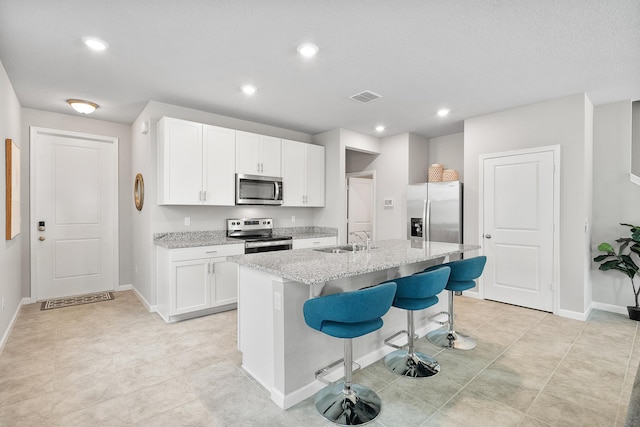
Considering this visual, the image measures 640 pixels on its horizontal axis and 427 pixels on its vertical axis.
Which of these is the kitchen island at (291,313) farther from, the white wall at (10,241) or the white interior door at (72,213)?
the white interior door at (72,213)

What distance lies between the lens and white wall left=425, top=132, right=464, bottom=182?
18.2ft

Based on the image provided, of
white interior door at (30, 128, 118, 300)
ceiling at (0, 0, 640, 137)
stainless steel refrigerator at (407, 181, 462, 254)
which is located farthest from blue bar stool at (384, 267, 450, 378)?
white interior door at (30, 128, 118, 300)

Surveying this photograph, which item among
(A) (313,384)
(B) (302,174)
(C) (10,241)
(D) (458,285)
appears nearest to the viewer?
(A) (313,384)

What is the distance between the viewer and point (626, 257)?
12.1ft

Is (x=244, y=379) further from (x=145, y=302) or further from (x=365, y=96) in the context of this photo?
(x=365, y=96)

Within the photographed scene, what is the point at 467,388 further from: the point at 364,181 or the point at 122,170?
the point at 122,170

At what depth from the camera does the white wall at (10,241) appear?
2953 millimetres

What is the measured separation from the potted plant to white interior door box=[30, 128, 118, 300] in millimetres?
6614

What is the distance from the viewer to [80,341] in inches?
121

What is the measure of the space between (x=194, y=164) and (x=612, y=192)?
5208 mm

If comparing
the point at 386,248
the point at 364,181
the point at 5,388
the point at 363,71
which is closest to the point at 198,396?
the point at 5,388

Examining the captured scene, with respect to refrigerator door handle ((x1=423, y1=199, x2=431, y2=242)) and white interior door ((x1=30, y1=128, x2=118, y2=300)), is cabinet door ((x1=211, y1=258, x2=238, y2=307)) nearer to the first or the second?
white interior door ((x1=30, y1=128, x2=118, y2=300))

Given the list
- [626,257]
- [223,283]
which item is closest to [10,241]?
[223,283]

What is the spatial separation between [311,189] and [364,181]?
1.59 meters
